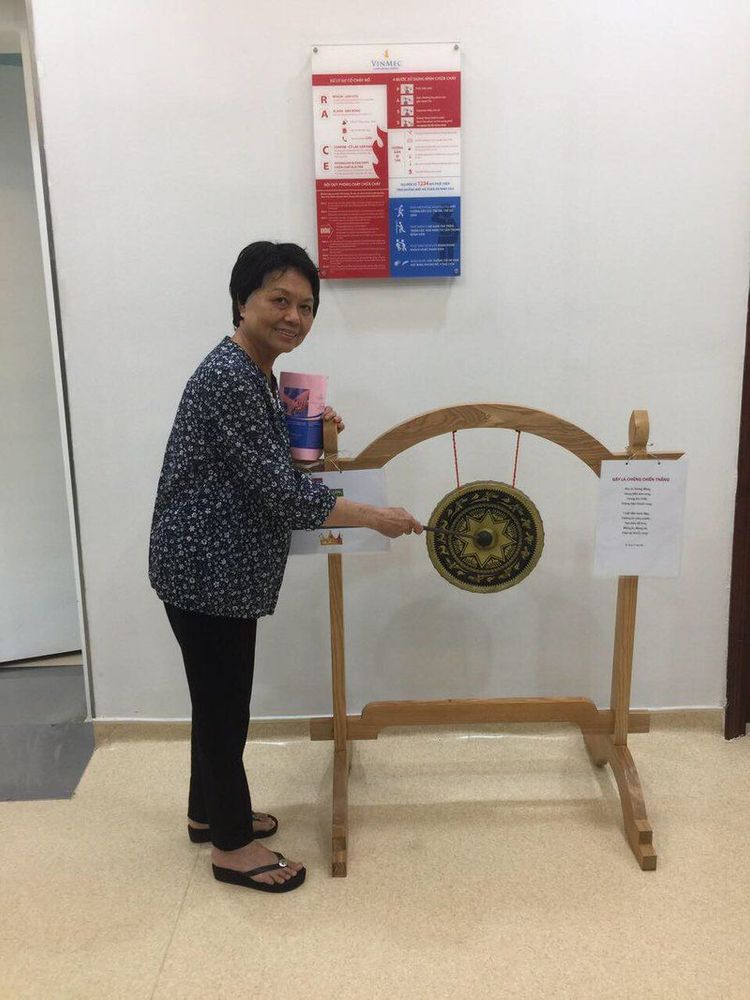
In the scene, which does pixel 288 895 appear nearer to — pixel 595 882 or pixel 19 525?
pixel 595 882

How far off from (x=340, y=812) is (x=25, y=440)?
185 centimetres

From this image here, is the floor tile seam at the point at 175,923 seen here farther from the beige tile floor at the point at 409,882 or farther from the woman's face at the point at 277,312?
the woman's face at the point at 277,312

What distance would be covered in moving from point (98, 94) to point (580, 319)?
4.78 ft

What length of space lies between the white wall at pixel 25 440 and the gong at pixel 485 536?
172 centimetres

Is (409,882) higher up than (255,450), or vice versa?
(255,450)

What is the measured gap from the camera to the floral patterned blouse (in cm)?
153

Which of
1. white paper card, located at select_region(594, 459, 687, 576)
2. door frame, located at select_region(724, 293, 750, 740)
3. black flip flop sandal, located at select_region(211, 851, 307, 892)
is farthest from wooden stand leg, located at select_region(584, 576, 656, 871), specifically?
black flip flop sandal, located at select_region(211, 851, 307, 892)

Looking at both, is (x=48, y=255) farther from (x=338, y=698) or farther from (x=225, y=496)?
(x=338, y=698)

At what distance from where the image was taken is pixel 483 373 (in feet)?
7.22

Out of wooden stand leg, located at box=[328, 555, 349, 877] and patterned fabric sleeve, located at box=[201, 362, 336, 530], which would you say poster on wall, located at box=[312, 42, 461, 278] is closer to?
patterned fabric sleeve, located at box=[201, 362, 336, 530]

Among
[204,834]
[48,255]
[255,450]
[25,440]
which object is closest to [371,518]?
[255,450]

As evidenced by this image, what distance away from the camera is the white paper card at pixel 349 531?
185 cm

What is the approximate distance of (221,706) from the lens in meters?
1.73

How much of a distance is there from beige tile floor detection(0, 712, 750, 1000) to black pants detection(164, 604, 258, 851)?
0.18 m
